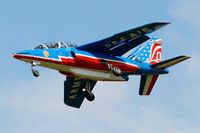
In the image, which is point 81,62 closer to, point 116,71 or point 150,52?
point 116,71

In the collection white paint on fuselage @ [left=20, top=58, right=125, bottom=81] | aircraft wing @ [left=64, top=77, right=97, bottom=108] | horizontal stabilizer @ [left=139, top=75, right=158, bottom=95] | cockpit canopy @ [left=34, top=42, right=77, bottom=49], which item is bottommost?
aircraft wing @ [left=64, top=77, right=97, bottom=108]

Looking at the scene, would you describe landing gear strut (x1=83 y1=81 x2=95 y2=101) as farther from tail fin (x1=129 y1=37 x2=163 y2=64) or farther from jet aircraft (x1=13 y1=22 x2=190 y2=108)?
tail fin (x1=129 y1=37 x2=163 y2=64)

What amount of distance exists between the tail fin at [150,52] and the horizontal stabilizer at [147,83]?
144 cm

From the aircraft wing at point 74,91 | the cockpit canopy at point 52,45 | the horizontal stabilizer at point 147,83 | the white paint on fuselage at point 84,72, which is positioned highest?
the cockpit canopy at point 52,45

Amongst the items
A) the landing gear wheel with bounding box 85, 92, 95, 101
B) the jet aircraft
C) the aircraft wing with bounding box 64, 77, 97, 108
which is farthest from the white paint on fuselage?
the aircraft wing with bounding box 64, 77, 97, 108

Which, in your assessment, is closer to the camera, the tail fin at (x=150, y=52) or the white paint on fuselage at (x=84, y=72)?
the white paint on fuselage at (x=84, y=72)

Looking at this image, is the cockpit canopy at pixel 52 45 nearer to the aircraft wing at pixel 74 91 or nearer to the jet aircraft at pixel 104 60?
the jet aircraft at pixel 104 60

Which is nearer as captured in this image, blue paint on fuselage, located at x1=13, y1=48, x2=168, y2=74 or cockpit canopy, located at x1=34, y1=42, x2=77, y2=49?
blue paint on fuselage, located at x1=13, y1=48, x2=168, y2=74

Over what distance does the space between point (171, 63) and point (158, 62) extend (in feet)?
10.4

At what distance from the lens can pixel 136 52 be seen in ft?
227

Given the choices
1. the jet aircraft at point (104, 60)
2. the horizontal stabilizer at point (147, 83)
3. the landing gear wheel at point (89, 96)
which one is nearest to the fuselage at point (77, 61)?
the jet aircraft at point (104, 60)

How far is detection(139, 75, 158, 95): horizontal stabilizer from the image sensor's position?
68.2 m

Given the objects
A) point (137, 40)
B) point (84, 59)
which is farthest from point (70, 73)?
point (137, 40)

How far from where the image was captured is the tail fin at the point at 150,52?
68875 mm
